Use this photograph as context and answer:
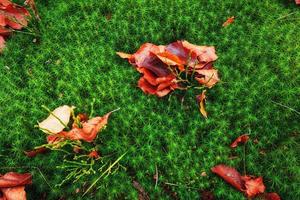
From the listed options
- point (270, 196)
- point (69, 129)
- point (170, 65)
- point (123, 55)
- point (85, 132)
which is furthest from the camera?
point (123, 55)

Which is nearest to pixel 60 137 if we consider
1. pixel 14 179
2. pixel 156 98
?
pixel 14 179

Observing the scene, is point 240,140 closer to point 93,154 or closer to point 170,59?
point 170,59

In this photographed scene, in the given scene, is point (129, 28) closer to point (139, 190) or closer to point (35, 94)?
point (35, 94)

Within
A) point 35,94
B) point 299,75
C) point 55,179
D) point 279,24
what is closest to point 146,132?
point 55,179

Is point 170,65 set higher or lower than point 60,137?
higher

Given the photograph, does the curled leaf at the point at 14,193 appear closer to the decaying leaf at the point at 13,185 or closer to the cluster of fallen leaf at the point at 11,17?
the decaying leaf at the point at 13,185

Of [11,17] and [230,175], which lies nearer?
[230,175]

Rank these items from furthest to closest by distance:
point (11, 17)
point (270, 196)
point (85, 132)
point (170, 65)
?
point (11, 17) < point (170, 65) < point (85, 132) < point (270, 196)

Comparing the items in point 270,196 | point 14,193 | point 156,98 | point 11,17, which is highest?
point 11,17
